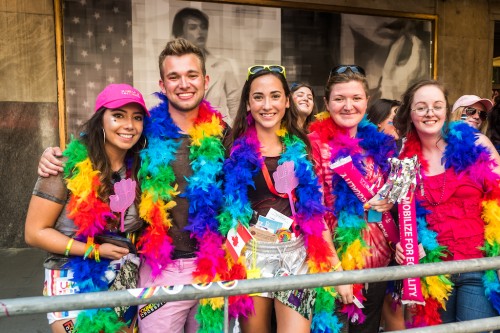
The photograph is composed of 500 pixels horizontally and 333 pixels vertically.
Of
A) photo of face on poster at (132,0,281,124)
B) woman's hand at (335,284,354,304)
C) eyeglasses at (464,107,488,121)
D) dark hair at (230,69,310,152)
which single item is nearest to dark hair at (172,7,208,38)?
photo of face on poster at (132,0,281,124)

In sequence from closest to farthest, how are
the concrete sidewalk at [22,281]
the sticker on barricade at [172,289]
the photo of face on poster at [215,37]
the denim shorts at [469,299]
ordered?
1. the sticker on barricade at [172,289]
2. the denim shorts at [469,299]
3. the concrete sidewalk at [22,281]
4. the photo of face on poster at [215,37]

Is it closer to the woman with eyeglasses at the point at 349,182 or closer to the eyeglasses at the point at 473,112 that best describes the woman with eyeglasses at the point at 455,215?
the woman with eyeglasses at the point at 349,182

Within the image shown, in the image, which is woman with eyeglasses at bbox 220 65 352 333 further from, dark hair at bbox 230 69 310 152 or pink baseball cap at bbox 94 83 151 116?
pink baseball cap at bbox 94 83 151 116

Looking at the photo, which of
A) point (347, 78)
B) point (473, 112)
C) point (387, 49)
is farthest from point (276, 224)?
point (387, 49)

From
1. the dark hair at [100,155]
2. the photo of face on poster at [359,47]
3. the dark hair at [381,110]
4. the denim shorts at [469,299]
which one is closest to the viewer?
the dark hair at [100,155]

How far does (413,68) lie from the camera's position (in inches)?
263

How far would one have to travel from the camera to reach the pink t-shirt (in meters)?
2.28

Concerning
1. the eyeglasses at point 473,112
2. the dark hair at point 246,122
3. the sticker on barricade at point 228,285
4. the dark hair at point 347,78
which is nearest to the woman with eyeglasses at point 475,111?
the eyeglasses at point 473,112

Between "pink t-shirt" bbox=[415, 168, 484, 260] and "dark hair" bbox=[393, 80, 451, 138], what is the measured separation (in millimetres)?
371

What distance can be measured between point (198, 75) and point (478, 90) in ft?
20.5

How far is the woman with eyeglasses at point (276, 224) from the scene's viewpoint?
7.16 feet

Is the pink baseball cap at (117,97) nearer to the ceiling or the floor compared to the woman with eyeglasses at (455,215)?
nearer to the ceiling

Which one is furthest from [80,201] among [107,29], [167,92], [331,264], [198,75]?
[107,29]

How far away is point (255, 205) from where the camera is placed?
7.43ft
